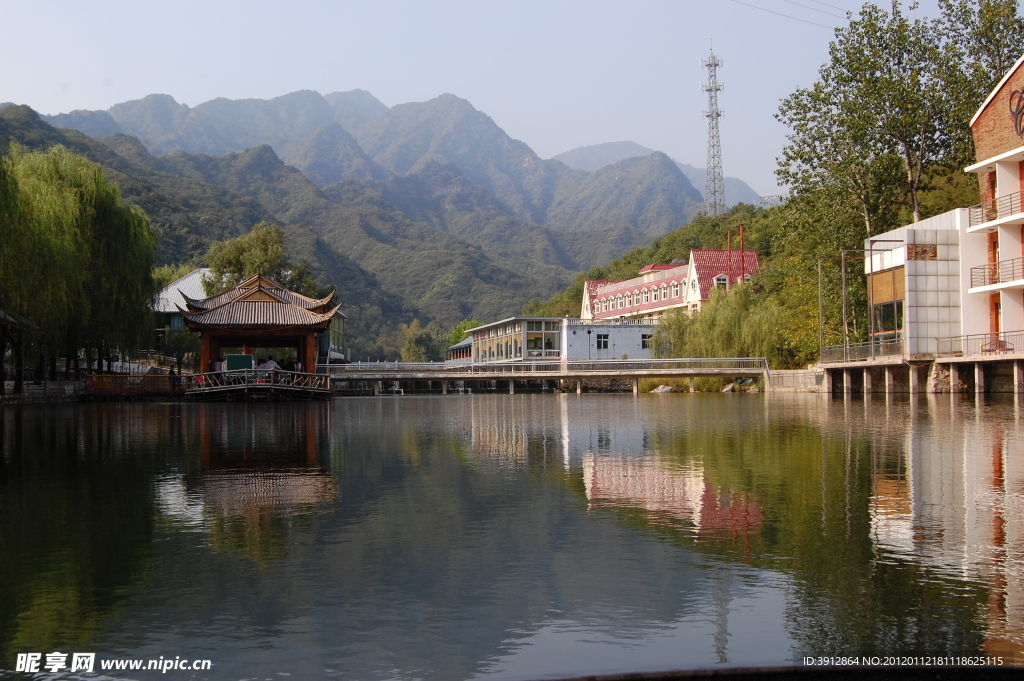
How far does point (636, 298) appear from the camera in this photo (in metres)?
84.8

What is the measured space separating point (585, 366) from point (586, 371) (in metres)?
3.48

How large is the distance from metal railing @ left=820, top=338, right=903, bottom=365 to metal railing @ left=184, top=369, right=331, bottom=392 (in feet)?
73.0

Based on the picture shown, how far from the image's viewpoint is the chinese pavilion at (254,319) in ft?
139

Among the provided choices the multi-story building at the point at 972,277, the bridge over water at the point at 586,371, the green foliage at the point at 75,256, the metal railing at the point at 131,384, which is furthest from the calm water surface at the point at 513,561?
the bridge over water at the point at 586,371

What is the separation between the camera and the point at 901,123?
37719 mm

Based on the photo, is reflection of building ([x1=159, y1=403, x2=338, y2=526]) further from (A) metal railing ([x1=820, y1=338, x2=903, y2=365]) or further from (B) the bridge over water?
(B) the bridge over water

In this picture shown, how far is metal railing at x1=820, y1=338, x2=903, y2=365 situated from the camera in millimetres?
34219

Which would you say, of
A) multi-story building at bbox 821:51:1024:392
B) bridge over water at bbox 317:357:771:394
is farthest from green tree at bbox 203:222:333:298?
multi-story building at bbox 821:51:1024:392

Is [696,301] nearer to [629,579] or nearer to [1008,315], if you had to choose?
[1008,315]

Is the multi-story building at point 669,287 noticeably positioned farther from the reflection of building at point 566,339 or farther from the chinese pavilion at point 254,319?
the chinese pavilion at point 254,319

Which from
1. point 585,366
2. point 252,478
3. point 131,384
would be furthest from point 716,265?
point 252,478

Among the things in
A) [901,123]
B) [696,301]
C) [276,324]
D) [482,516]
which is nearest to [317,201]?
[696,301]

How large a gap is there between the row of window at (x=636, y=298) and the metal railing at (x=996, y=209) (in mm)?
44857

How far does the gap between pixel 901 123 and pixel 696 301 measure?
116ft
